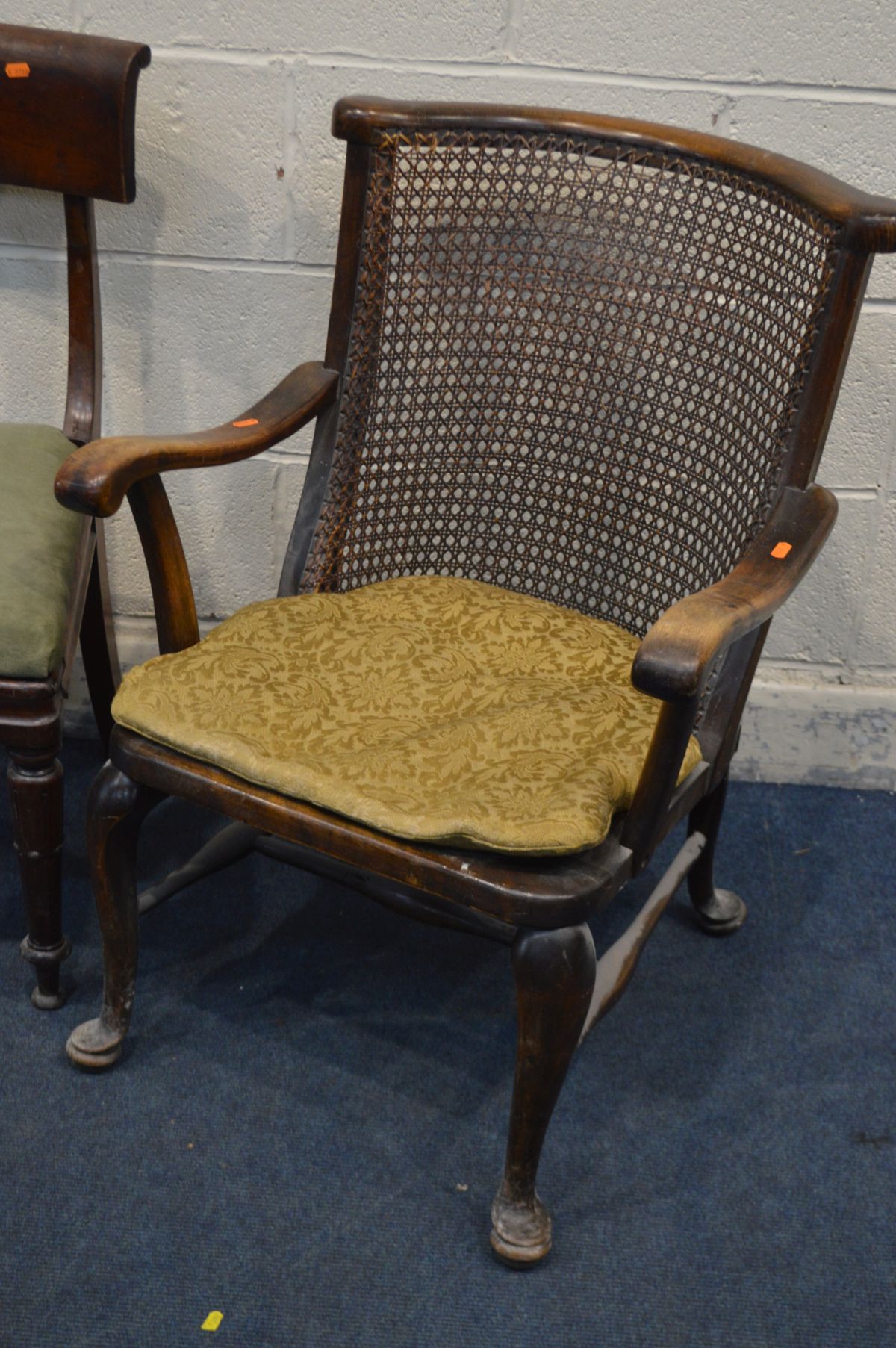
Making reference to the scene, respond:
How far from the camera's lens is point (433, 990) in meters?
1.61

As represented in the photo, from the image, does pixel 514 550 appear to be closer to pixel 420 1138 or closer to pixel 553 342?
pixel 553 342

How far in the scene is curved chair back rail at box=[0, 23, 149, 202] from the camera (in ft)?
4.88

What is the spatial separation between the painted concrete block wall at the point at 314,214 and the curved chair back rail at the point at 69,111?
0.19m

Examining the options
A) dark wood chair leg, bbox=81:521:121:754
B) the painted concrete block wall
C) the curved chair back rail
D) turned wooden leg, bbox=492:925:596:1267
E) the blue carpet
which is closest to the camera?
turned wooden leg, bbox=492:925:596:1267

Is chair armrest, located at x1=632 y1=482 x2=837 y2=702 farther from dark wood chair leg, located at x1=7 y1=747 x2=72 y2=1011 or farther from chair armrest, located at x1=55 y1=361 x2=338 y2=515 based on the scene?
dark wood chair leg, located at x1=7 y1=747 x2=72 y2=1011

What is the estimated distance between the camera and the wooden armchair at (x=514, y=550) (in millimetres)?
1138

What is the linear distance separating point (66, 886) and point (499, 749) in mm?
782

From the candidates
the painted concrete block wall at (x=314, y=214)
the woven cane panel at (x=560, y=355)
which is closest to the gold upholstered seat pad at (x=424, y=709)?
the woven cane panel at (x=560, y=355)

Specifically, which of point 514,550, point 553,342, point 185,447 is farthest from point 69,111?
point 514,550

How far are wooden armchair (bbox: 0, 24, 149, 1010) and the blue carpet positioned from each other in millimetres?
200

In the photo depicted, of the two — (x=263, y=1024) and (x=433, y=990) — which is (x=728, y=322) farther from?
(x=263, y=1024)

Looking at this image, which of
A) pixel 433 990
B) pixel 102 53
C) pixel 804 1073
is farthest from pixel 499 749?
pixel 102 53

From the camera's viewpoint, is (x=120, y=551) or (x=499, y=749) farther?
(x=120, y=551)

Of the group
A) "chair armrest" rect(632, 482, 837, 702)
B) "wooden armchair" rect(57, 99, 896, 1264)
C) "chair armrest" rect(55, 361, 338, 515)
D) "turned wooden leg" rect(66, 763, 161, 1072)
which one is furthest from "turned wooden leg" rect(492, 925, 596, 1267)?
"chair armrest" rect(55, 361, 338, 515)
